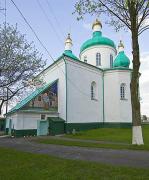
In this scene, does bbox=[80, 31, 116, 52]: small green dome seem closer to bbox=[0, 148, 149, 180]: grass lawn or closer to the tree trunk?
the tree trunk

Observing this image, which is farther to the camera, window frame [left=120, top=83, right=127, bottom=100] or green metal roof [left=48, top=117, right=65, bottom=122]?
window frame [left=120, top=83, right=127, bottom=100]

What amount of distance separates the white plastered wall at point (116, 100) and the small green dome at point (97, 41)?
5.68 m

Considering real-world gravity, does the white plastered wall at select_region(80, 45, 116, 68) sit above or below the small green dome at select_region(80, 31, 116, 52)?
below

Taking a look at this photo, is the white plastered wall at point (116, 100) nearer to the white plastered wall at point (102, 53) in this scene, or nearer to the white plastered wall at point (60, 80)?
the white plastered wall at point (102, 53)

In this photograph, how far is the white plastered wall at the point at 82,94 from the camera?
29016 millimetres

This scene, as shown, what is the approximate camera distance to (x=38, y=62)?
18.9 meters

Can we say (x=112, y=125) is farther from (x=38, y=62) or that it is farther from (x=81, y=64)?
(x=38, y=62)

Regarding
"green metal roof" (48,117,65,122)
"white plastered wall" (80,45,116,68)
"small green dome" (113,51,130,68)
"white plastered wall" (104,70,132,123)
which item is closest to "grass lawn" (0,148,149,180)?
"green metal roof" (48,117,65,122)

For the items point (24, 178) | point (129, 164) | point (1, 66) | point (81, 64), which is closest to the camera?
point (24, 178)

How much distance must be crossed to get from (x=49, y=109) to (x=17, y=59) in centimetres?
1171

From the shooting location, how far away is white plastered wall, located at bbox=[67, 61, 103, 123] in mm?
29016

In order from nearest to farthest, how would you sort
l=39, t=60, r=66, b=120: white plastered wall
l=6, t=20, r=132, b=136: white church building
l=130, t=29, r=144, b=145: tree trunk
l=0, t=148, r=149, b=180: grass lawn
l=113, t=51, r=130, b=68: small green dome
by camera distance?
1. l=0, t=148, r=149, b=180: grass lawn
2. l=130, t=29, r=144, b=145: tree trunk
3. l=6, t=20, r=132, b=136: white church building
4. l=39, t=60, r=66, b=120: white plastered wall
5. l=113, t=51, r=130, b=68: small green dome

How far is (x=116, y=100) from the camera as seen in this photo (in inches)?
1347

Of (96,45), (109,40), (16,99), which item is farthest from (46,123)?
(109,40)
